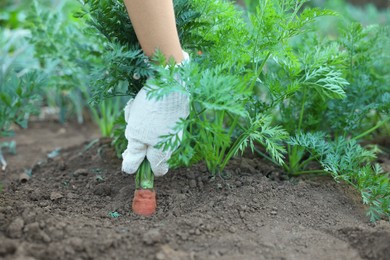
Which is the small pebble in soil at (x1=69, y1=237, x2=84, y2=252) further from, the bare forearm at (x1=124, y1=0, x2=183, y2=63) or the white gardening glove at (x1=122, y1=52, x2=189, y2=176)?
the bare forearm at (x1=124, y1=0, x2=183, y2=63)

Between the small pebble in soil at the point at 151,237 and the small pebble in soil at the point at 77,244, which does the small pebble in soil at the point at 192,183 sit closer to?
the small pebble in soil at the point at 151,237

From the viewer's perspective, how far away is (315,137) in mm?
2074

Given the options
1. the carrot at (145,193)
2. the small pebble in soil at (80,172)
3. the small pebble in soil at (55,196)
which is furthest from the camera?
the small pebble in soil at (80,172)

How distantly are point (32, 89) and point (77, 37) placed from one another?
1.33 feet

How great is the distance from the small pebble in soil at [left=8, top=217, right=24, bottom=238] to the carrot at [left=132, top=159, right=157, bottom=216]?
39 cm

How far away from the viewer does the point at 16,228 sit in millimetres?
1680

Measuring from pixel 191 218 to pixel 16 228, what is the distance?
56 cm

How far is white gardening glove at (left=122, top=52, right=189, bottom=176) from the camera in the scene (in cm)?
176

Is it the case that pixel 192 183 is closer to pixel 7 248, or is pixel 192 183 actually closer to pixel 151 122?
pixel 151 122

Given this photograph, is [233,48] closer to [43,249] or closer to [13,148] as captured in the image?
[43,249]

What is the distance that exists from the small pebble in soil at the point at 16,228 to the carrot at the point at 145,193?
39cm

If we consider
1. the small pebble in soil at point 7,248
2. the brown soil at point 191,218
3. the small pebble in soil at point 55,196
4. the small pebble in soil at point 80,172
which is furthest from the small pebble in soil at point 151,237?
the small pebble in soil at point 80,172

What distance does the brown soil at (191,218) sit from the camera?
5.36 feet

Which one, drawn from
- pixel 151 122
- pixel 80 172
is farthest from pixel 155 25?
pixel 80 172
